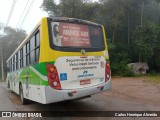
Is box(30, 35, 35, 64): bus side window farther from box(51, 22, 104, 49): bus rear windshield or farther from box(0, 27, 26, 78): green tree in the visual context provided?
box(0, 27, 26, 78): green tree

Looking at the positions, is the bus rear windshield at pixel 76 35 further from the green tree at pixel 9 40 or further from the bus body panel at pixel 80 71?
the green tree at pixel 9 40

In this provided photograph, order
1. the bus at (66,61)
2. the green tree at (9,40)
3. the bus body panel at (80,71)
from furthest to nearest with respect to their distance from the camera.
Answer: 1. the green tree at (9,40)
2. the bus body panel at (80,71)
3. the bus at (66,61)

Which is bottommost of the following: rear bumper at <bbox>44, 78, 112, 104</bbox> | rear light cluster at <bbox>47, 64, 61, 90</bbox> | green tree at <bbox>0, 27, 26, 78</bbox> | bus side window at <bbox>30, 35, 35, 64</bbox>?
rear bumper at <bbox>44, 78, 112, 104</bbox>

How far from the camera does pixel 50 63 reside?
654 cm

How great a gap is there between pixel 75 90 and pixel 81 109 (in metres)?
1.52

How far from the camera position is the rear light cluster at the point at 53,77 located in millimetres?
6477

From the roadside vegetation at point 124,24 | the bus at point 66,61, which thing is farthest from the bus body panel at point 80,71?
the roadside vegetation at point 124,24

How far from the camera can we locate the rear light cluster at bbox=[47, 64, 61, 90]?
648 centimetres

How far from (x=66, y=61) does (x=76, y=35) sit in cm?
100

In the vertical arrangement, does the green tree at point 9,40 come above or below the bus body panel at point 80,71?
above

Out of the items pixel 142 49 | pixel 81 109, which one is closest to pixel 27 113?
pixel 81 109

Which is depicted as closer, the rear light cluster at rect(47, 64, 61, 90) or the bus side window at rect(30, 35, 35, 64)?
the rear light cluster at rect(47, 64, 61, 90)

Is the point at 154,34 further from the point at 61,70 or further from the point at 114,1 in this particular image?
the point at 61,70

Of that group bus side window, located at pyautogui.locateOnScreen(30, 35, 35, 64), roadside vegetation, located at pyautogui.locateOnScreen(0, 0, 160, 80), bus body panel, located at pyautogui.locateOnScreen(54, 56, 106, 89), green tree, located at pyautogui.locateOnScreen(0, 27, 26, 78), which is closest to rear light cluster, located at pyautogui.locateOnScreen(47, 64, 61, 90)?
bus body panel, located at pyautogui.locateOnScreen(54, 56, 106, 89)
